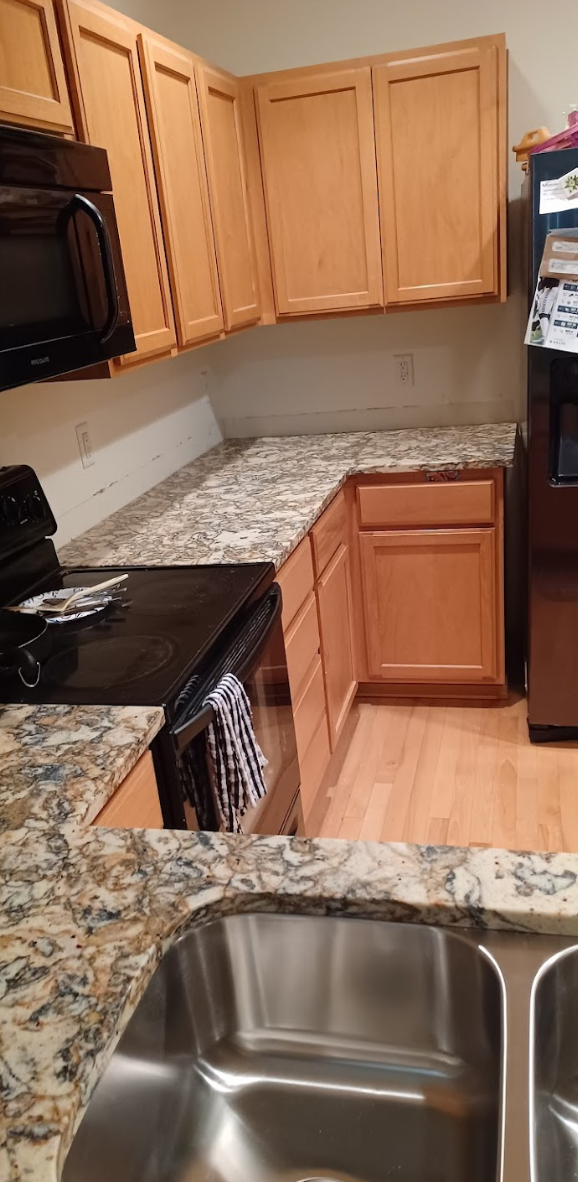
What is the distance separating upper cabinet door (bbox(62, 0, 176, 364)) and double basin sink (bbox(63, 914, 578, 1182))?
4.75ft

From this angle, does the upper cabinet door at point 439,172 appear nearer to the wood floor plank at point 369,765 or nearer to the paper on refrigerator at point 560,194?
the paper on refrigerator at point 560,194

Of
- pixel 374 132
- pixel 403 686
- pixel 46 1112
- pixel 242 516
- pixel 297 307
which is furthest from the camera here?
pixel 403 686

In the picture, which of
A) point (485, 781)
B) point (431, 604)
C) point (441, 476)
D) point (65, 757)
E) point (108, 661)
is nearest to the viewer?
point (65, 757)

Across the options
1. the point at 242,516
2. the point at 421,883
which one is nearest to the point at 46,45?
the point at 242,516

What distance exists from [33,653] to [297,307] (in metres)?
1.77

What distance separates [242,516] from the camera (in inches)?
94.5

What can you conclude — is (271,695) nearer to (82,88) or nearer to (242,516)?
(242,516)

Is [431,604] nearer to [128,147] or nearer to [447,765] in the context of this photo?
[447,765]

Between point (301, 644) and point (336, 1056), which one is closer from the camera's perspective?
point (336, 1056)

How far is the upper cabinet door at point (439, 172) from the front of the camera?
2576 millimetres

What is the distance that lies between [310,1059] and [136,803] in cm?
50

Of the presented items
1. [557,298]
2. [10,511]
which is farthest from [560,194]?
[10,511]

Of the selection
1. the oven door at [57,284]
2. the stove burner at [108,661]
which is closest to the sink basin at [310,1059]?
the stove burner at [108,661]

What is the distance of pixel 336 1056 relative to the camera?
89 cm
